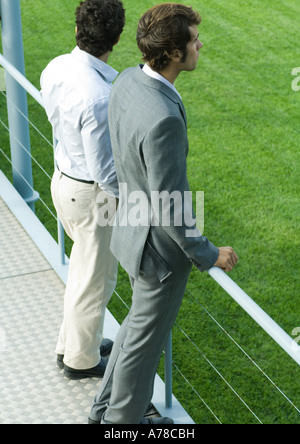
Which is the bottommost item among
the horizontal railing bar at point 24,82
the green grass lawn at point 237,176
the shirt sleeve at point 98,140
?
the green grass lawn at point 237,176

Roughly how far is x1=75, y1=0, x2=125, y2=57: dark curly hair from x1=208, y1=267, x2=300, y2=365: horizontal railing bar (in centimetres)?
89

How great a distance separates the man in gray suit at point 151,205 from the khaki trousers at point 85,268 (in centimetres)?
29

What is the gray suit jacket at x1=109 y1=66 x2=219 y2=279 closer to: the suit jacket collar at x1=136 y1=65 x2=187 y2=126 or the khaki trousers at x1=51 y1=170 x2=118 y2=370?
the suit jacket collar at x1=136 y1=65 x2=187 y2=126

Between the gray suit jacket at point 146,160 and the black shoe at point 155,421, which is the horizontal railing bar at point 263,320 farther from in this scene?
the black shoe at point 155,421

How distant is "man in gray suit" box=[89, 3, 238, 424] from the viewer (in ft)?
7.04

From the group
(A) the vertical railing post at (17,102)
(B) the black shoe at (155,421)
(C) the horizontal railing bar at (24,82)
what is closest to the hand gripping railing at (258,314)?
(B) the black shoe at (155,421)

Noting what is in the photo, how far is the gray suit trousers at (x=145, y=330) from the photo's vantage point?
237 cm

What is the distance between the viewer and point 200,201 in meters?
5.39

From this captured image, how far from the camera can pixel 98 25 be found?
254cm

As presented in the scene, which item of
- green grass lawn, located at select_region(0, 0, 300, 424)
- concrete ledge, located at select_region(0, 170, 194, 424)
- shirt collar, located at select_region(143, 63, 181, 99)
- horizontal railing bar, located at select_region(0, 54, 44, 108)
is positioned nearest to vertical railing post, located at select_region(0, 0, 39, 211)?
concrete ledge, located at select_region(0, 170, 194, 424)

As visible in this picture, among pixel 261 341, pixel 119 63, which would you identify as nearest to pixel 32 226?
pixel 261 341

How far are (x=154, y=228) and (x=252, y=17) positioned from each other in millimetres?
6567

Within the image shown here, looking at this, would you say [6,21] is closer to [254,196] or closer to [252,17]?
[254,196]

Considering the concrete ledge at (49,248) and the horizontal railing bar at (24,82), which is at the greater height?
the horizontal railing bar at (24,82)
